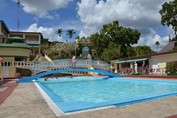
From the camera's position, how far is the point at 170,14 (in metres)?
35.1

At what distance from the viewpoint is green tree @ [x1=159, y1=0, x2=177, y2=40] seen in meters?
34.8

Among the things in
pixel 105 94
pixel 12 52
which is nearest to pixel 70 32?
pixel 12 52

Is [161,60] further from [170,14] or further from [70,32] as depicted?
[70,32]

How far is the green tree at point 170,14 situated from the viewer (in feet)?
114

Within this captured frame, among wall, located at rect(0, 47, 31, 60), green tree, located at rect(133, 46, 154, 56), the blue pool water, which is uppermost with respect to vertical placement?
green tree, located at rect(133, 46, 154, 56)

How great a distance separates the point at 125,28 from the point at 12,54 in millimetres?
25951

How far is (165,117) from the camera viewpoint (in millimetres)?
5883

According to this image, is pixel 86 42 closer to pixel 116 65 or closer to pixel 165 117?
pixel 116 65

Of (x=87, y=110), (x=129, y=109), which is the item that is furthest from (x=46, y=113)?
(x=129, y=109)

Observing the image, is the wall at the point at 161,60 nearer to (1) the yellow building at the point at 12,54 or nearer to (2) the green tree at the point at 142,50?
(1) the yellow building at the point at 12,54

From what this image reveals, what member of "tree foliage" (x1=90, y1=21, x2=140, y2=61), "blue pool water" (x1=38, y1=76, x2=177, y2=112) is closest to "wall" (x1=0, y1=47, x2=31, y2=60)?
"tree foliage" (x1=90, y1=21, x2=140, y2=61)

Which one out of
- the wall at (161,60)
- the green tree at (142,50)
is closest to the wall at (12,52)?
the wall at (161,60)

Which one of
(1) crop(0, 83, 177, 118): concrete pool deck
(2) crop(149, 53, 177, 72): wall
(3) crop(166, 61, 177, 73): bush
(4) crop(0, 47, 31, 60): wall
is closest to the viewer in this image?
(1) crop(0, 83, 177, 118): concrete pool deck

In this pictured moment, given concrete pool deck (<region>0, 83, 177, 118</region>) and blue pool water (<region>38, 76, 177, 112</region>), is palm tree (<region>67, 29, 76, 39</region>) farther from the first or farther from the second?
concrete pool deck (<region>0, 83, 177, 118</region>)
